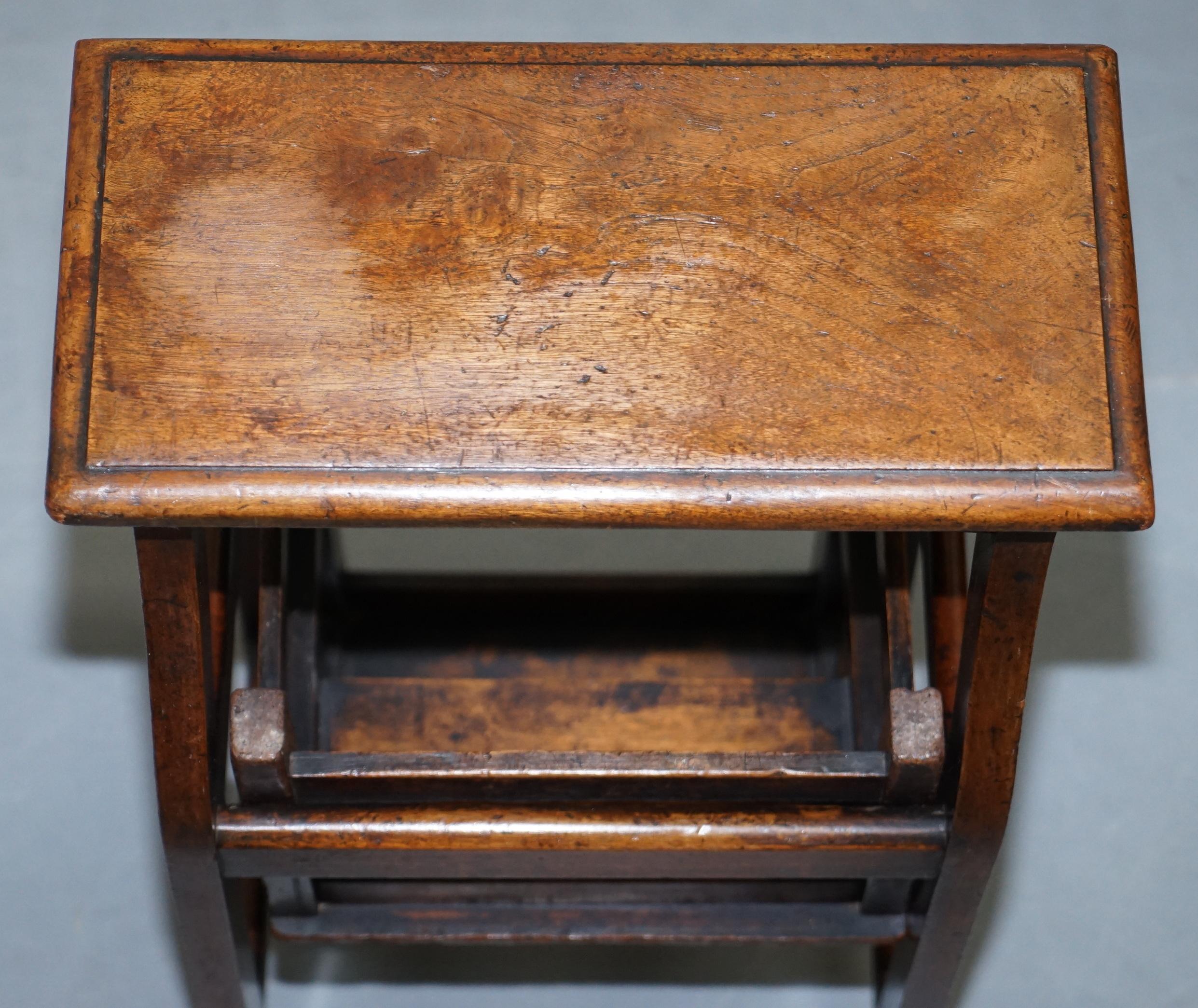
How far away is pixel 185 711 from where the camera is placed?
167 cm

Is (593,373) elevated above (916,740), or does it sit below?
above

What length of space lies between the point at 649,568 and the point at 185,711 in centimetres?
94

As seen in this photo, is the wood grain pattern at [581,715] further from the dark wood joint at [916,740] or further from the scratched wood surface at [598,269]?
the scratched wood surface at [598,269]

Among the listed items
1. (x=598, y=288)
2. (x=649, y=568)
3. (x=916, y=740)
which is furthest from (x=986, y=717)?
(x=649, y=568)

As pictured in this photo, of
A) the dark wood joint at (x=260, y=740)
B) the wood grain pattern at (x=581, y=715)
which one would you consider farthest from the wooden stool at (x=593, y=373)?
the wood grain pattern at (x=581, y=715)

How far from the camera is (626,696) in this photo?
2215 millimetres

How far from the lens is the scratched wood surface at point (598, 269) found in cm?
153

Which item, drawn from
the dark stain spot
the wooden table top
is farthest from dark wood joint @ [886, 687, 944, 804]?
the dark stain spot

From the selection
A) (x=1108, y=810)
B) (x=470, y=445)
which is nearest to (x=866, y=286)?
(x=470, y=445)

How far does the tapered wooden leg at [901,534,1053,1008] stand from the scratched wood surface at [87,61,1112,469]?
0.13m

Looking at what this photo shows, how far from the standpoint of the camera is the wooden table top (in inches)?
59.3

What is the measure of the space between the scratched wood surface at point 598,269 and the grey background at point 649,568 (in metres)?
0.89

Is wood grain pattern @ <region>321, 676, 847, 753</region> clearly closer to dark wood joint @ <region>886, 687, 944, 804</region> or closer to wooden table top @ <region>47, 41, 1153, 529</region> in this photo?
dark wood joint @ <region>886, 687, 944, 804</region>

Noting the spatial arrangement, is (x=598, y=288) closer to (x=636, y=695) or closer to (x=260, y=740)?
(x=260, y=740)
